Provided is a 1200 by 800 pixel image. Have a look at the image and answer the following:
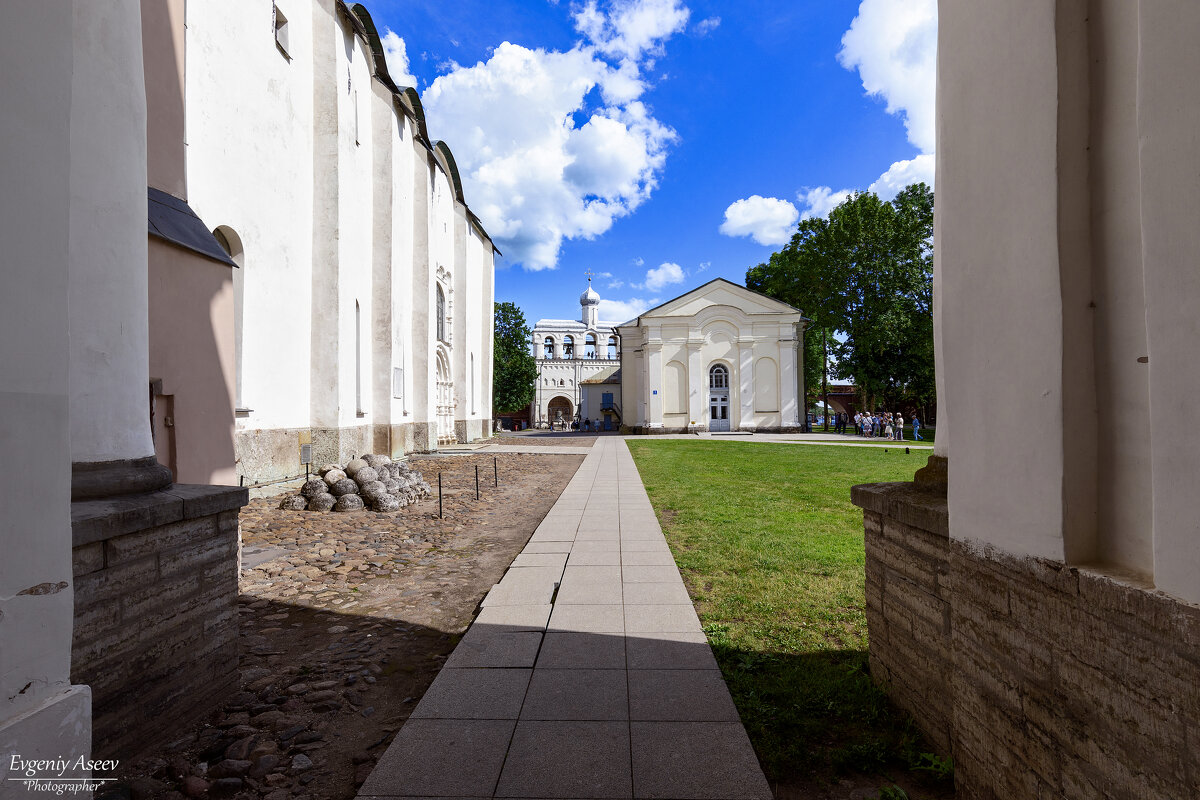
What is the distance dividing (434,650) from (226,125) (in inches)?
403

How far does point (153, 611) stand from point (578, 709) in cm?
212

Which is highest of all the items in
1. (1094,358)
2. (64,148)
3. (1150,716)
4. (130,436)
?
(64,148)

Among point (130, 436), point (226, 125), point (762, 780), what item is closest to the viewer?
point (762, 780)

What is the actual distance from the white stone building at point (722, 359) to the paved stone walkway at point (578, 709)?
30693 mm

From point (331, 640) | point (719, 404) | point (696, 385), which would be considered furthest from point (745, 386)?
point (331, 640)

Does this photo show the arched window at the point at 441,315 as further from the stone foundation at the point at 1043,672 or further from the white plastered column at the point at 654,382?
the stone foundation at the point at 1043,672

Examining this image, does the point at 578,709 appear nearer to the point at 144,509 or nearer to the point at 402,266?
the point at 144,509

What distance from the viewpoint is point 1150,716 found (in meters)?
1.43

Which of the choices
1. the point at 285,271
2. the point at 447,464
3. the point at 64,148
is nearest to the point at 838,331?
the point at 447,464

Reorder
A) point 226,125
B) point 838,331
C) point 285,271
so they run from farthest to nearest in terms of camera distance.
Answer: point 838,331, point 285,271, point 226,125

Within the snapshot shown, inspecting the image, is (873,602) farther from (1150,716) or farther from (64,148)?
(64,148)

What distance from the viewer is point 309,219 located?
41.8ft

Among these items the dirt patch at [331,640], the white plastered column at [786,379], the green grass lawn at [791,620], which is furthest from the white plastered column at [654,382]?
the dirt patch at [331,640]

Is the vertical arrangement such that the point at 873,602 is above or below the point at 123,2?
below
